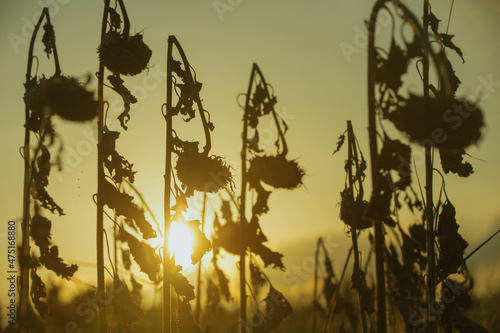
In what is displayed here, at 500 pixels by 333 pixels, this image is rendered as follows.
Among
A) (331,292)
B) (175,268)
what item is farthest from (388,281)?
(175,268)

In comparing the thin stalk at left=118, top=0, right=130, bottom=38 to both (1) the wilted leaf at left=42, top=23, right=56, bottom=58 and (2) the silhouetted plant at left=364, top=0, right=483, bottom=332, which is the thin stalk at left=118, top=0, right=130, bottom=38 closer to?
(1) the wilted leaf at left=42, top=23, right=56, bottom=58

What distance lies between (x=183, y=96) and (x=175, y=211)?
0.86 metres

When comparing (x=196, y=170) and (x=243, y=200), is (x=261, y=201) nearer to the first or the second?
(x=243, y=200)

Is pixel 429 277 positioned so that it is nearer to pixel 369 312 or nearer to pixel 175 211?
pixel 369 312

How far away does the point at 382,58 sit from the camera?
3176 mm

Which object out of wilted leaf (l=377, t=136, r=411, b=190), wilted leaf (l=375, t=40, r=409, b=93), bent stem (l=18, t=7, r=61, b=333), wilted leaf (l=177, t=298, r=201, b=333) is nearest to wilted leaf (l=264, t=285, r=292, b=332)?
wilted leaf (l=177, t=298, r=201, b=333)

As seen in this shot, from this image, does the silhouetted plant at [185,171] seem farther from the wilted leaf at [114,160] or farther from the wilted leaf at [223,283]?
the wilted leaf at [223,283]

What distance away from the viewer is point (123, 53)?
412 cm

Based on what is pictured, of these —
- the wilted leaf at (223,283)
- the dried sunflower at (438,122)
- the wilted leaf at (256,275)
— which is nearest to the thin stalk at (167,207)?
the dried sunflower at (438,122)

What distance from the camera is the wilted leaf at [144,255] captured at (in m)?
4.21

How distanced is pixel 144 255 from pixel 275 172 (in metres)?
1.47

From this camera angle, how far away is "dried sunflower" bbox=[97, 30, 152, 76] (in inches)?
162

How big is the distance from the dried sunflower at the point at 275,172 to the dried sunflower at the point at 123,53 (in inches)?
56.0

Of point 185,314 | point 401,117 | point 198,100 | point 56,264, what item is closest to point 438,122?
point 401,117
